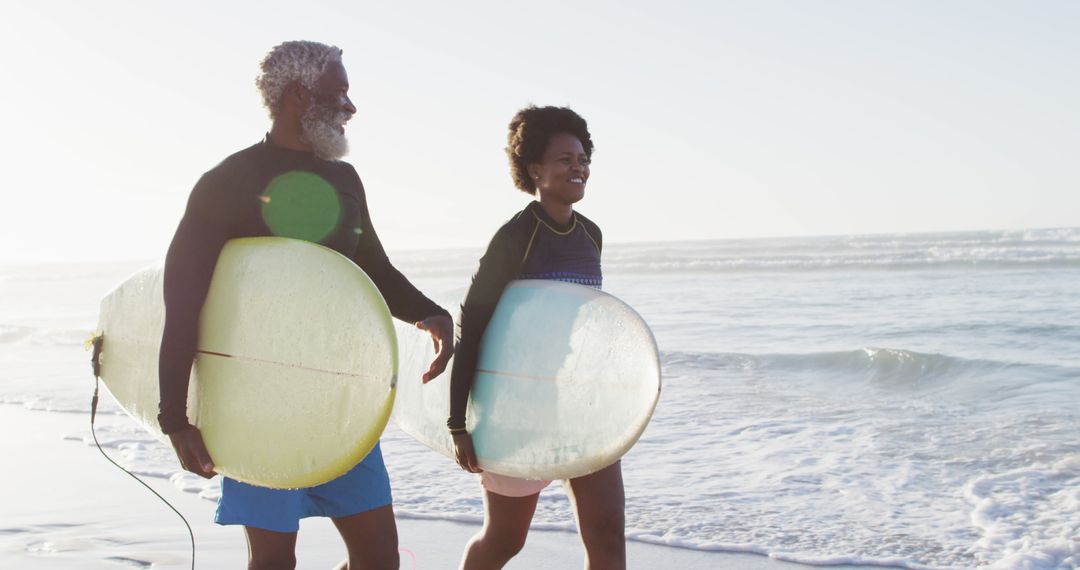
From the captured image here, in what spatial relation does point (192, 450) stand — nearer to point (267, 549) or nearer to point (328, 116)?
point (267, 549)

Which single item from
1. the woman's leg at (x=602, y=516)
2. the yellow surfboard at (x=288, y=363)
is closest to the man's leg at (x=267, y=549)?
the yellow surfboard at (x=288, y=363)

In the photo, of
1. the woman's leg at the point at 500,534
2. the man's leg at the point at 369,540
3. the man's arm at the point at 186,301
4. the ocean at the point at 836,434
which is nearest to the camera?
the man's arm at the point at 186,301

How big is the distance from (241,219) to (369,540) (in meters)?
0.83

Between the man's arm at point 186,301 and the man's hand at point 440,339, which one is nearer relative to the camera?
the man's arm at point 186,301

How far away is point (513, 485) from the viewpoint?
2.79m

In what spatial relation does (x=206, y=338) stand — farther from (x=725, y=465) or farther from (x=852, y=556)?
(x=725, y=465)

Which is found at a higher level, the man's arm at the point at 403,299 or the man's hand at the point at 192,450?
the man's arm at the point at 403,299

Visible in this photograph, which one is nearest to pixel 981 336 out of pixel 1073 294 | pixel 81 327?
pixel 1073 294

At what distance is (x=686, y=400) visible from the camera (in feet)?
24.2

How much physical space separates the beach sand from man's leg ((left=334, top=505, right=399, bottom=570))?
1.53 metres

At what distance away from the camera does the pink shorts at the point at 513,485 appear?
110 inches

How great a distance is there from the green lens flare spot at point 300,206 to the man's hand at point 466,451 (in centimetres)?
71

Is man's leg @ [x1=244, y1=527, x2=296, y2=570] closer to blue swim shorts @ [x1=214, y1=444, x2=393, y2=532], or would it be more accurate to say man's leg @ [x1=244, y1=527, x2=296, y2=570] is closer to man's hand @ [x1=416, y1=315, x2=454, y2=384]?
blue swim shorts @ [x1=214, y1=444, x2=393, y2=532]

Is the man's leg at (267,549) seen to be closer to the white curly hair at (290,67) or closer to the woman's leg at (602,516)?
the woman's leg at (602,516)
